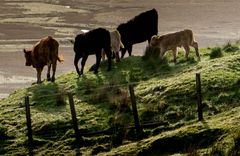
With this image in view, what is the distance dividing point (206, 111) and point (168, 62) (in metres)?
6.35

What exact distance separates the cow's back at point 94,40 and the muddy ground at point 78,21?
8.57 metres

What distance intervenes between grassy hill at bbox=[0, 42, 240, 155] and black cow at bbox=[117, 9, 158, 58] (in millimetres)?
6175

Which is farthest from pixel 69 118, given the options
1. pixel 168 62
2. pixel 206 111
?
pixel 168 62

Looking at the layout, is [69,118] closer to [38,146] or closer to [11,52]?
[38,146]

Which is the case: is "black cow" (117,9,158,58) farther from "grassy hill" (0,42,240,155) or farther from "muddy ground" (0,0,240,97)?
"muddy ground" (0,0,240,97)

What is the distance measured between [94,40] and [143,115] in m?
7.57

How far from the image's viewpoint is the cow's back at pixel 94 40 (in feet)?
72.6

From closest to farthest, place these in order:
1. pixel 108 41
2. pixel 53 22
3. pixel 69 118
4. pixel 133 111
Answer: pixel 133 111
pixel 69 118
pixel 108 41
pixel 53 22

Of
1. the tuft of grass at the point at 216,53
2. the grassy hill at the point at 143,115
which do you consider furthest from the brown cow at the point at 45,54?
the tuft of grass at the point at 216,53

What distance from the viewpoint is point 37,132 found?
1524 centimetres

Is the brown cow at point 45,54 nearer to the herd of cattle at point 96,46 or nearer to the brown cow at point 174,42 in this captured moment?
the herd of cattle at point 96,46

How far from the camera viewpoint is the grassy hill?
495 inches

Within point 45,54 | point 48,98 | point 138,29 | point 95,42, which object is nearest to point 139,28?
point 138,29

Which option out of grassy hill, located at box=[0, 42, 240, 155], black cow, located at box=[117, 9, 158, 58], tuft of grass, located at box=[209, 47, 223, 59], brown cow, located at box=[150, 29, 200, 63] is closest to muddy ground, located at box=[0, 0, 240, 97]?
black cow, located at box=[117, 9, 158, 58]
